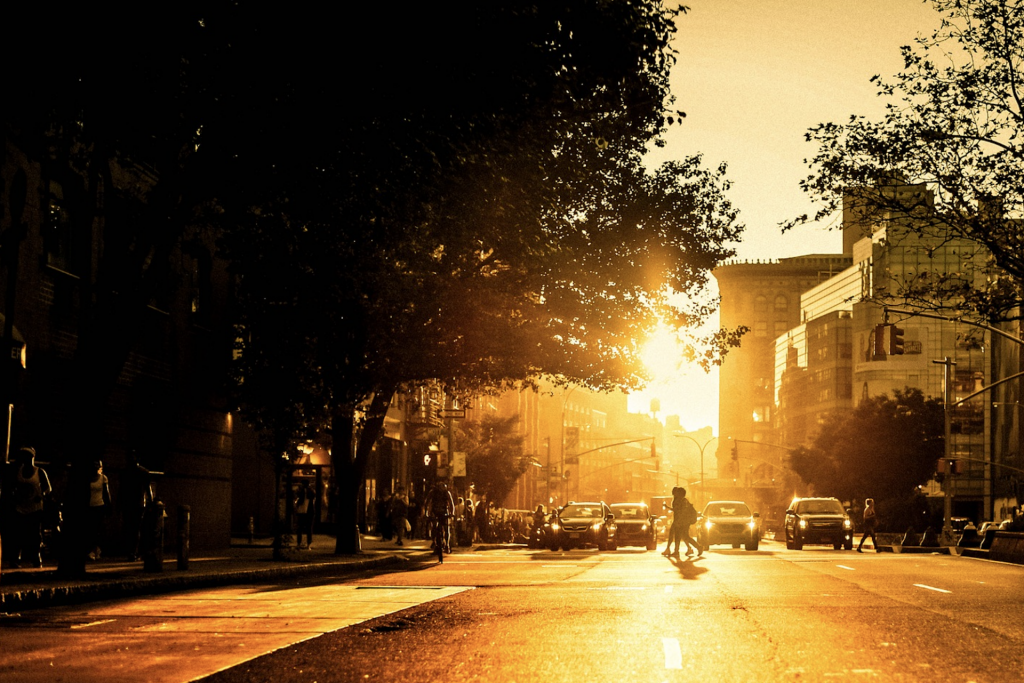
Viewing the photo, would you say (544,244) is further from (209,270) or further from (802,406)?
(802,406)

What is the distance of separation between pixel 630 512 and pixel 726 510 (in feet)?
9.51

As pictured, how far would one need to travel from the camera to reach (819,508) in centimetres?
4350

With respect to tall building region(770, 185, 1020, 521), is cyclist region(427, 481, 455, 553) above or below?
below

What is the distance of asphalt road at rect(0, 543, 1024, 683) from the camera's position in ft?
27.4

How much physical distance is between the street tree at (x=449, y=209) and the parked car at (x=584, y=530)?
642cm

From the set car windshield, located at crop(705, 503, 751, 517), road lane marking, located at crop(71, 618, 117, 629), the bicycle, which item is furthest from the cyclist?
road lane marking, located at crop(71, 618, 117, 629)

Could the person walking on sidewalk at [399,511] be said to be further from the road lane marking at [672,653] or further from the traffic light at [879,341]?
the road lane marking at [672,653]

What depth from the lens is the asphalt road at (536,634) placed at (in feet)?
27.4

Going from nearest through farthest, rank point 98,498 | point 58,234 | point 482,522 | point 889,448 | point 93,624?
point 93,624 → point 98,498 → point 58,234 → point 482,522 → point 889,448

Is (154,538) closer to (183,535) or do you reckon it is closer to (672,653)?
(183,535)

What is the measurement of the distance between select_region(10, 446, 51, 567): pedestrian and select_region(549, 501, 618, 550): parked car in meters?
21.1

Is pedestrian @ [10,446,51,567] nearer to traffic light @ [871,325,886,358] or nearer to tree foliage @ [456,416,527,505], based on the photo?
traffic light @ [871,325,886,358]

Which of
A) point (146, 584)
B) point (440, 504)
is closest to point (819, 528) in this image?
point (440, 504)

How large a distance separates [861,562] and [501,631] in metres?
17.5
